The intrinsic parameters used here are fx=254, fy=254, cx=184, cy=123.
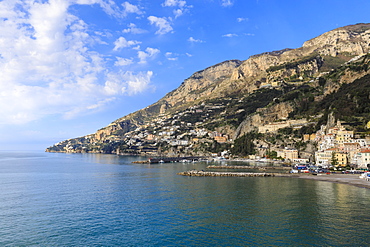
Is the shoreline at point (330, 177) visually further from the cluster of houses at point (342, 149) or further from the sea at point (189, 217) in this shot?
the cluster of houses at point (342, 149)

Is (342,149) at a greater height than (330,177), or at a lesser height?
greater

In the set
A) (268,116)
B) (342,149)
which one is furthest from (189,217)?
(268,116)

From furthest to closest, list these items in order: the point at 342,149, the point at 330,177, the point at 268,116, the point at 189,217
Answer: the point at 268,116 < the point at 342,149 < the point at 330,177 < the point at 189,217

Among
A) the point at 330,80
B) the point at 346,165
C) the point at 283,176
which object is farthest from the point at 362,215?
the point at 330,80

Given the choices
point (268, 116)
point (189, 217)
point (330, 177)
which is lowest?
point (189, 217)

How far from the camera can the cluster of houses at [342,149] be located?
241 ft

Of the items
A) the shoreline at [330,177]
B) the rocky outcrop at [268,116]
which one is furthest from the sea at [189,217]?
the rocky outcrop at [268,116]

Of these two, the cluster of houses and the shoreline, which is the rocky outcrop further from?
the shoreline

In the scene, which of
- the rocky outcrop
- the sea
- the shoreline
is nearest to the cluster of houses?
the shoreline

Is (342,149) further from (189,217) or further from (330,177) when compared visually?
(189,217)

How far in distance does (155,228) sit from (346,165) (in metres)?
72.5

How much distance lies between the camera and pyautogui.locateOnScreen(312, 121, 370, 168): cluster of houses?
73.4 meters

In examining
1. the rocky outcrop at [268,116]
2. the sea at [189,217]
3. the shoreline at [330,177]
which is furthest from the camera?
the rocky outcrop at [268,116]

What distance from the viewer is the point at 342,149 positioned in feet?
269
